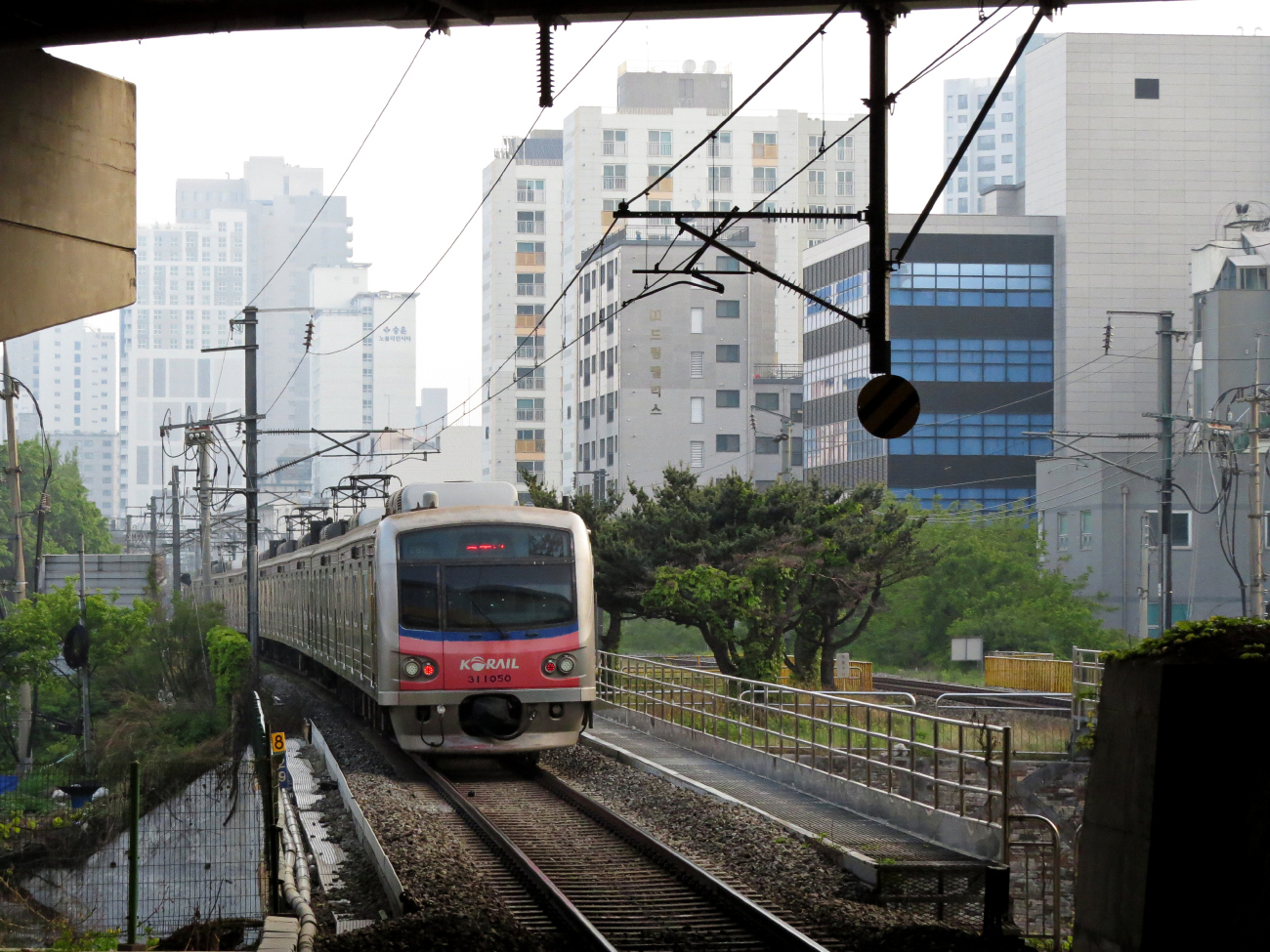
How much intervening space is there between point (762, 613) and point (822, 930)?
2069cm

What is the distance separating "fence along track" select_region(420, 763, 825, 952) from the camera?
9.63 meters

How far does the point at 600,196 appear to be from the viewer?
10494 centimetres

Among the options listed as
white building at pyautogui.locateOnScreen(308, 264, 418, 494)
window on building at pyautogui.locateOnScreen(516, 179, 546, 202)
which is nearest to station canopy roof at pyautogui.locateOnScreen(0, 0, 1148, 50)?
window on building at pyautogui.locateOnScreen(516, 179, 546, 202)

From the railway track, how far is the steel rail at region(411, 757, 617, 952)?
44.9 ft

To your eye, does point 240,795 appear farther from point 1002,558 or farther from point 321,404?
point 321,404

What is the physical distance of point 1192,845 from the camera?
746cm

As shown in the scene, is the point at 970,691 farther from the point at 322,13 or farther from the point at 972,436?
the point at 972,436

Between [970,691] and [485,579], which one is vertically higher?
[485,579]

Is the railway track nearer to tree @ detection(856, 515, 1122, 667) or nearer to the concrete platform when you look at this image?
tree @ detection(856, 515, 1122, 667)

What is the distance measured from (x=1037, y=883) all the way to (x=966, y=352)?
176ft

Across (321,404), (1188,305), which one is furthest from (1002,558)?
(321,404)

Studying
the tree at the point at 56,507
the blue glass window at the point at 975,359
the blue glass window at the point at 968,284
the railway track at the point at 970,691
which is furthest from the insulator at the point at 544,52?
the tree at the point at 56,507

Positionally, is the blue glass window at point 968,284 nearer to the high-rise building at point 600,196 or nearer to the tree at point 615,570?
the high-rise building at point 600,196

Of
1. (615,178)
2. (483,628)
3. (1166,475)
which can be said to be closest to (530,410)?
(615,178)
